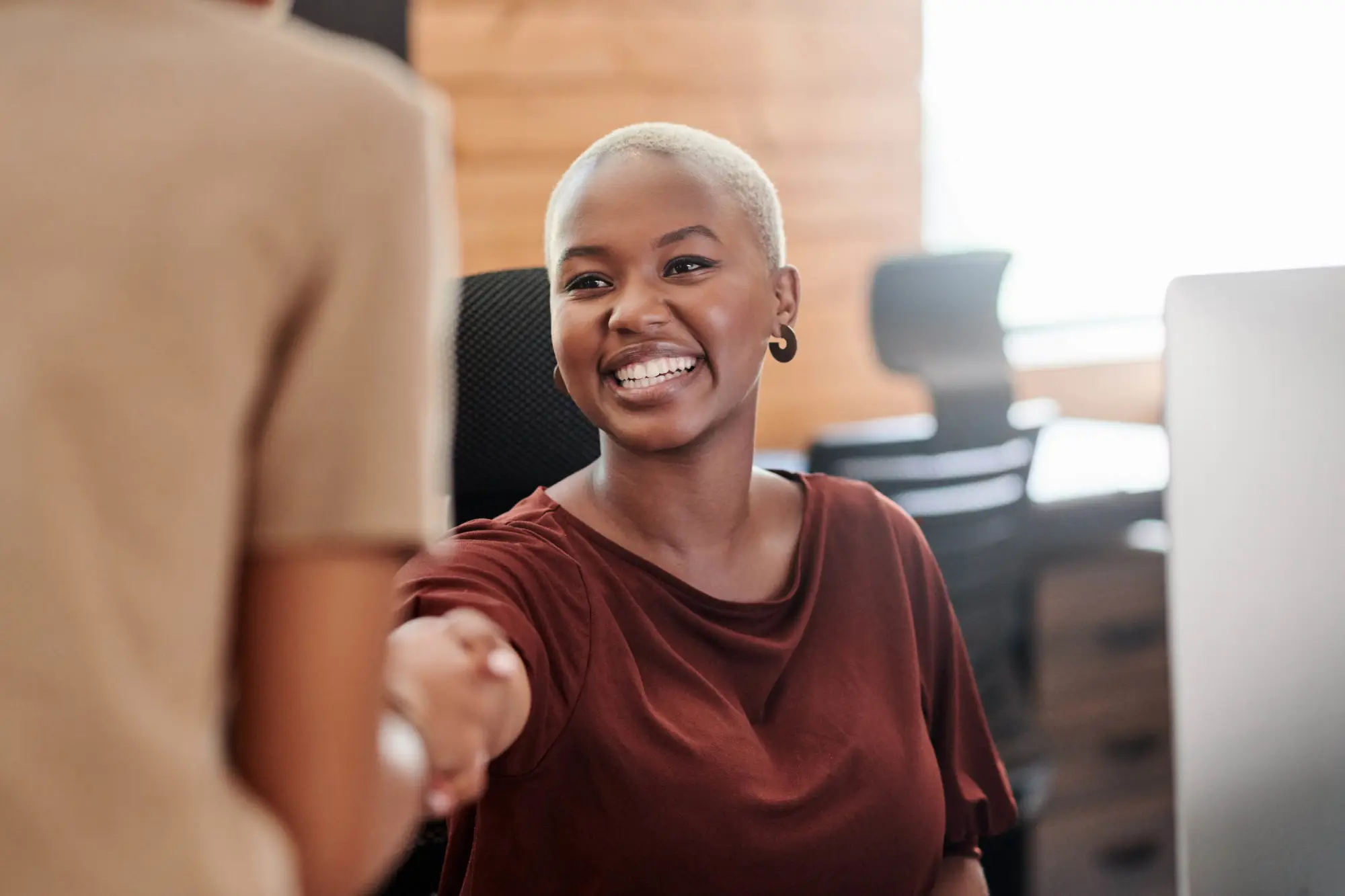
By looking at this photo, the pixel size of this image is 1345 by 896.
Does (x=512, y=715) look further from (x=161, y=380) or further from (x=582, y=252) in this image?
(x=161, y=380)

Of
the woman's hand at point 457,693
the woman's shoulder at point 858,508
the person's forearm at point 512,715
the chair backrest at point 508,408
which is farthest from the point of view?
the chair backrest at point 508,408

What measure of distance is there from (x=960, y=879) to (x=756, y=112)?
2216 mm

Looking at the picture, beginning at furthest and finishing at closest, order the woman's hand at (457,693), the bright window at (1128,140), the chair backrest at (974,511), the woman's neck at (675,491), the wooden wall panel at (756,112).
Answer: the bright window at (1128,140) < the wooden wall panel at (756,112) < the chair backrest at (974,511) < the woman's neck at (675,491) < the woman's hand at (457,693)

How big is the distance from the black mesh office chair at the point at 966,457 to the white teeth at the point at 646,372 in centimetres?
109

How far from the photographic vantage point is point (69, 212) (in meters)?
0.43

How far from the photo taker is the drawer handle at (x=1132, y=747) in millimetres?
2604

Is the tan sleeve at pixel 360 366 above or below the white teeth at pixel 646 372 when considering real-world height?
above

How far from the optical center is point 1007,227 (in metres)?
3.56

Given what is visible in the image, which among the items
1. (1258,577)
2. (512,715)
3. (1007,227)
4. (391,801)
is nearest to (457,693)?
(512,715)

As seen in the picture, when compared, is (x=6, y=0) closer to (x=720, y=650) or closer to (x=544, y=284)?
(x=720, y=650)

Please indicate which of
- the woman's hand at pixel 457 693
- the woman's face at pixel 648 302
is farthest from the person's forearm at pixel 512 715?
the woman's face at pixel 648 302

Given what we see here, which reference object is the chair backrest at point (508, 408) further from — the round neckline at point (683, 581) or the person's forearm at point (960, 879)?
the person's forearm at point (960, 879)

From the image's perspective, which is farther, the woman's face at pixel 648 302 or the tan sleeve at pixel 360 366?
the woman's face at pixel 648 302

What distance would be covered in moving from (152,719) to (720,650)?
62 cm
